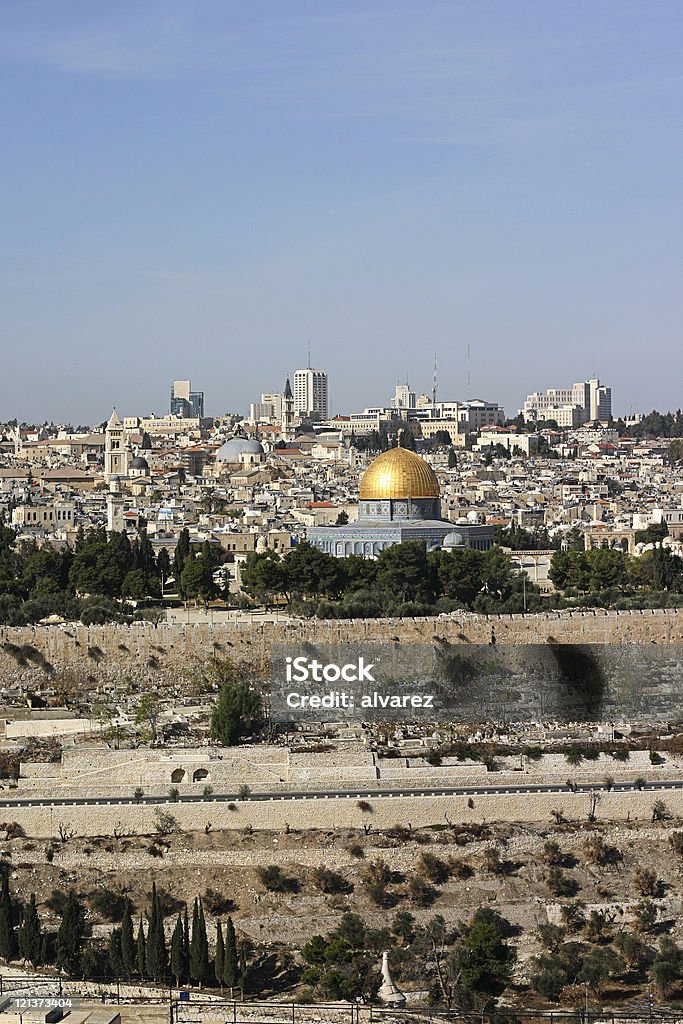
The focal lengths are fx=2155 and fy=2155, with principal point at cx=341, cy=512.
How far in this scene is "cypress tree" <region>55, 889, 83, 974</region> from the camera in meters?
22.3

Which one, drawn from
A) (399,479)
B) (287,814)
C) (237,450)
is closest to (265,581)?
(399,479)

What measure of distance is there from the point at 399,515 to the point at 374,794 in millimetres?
24868

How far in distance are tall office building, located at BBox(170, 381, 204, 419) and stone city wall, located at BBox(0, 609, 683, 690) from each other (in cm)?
13250

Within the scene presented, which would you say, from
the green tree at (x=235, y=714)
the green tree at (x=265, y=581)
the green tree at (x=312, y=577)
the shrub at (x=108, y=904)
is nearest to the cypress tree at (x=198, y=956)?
the shrub at (x=108, y=904)

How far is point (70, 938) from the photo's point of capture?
22672mm

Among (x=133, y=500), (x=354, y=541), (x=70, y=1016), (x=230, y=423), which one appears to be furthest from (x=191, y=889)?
(x=230, y=423)

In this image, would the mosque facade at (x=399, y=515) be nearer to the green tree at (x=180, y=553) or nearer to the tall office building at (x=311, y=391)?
the green tree at (x=180, y=553)

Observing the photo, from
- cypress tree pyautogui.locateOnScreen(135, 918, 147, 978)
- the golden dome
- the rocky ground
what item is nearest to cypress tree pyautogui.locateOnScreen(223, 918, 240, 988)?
cypress tree pyautogui.locateOnScreen(135, 918, 147, 978)

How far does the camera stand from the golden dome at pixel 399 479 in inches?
1999

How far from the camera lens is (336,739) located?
28.9 m

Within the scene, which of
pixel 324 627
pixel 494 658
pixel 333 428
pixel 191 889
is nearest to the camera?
pixel 191 889

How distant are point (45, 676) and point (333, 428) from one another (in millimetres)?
100057

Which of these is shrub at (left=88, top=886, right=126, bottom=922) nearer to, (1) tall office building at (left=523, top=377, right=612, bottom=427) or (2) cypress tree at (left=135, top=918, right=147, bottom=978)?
(2) cypress tree at (left=135, top=918, right=147, bottom=978)

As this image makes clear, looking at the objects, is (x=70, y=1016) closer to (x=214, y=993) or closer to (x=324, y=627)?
(x=214, y=993)
